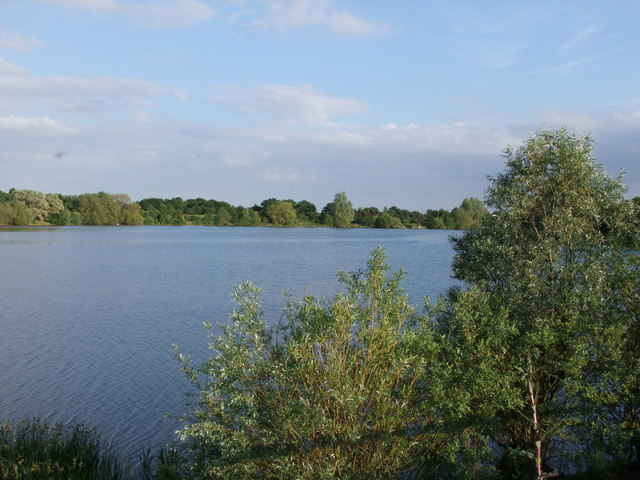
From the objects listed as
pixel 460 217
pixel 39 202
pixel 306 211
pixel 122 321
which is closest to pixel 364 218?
pixel 306 211

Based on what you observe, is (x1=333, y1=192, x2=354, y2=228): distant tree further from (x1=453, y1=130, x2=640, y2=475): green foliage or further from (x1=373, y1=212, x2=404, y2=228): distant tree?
(x1=453, y1=130, x2=640, y2=475): green foliage

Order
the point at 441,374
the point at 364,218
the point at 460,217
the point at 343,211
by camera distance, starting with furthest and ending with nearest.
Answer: the point at 364,218
the point at 343,211
the point at 460,217
the point at 441,374

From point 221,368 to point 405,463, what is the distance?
10.7ft

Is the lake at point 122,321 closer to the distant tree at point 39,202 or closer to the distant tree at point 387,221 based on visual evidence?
the distant tree at point 39,202

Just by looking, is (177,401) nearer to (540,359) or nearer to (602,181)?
(540,359)

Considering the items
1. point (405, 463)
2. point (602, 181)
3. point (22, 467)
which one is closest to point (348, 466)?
point (405, 463)

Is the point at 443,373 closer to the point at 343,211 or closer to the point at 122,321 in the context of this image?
the point at 122,321

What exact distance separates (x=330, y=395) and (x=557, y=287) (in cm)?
550

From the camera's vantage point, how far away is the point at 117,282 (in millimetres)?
43750

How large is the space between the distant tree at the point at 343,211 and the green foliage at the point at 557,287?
157981mm

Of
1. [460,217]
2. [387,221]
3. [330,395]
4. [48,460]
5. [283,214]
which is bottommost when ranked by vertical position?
[48,460]

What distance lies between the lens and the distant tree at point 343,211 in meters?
172

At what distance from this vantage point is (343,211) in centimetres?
17225

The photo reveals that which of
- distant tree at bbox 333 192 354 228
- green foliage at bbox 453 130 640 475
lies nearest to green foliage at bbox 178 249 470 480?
green foliage at bbox 453 130 640 475
